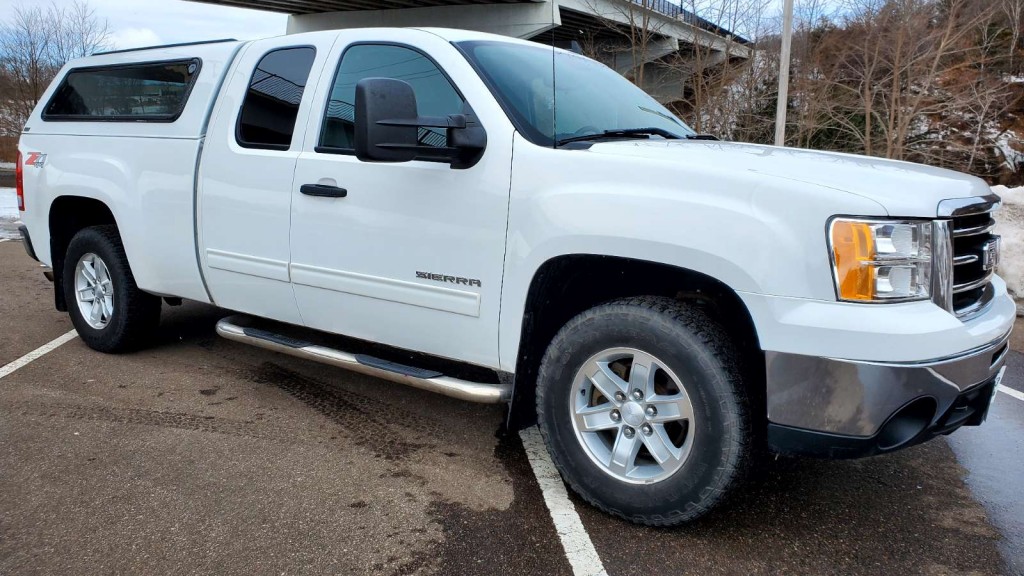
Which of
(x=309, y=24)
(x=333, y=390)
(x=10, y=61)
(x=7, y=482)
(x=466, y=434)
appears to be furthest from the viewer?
(x=309, y=24)

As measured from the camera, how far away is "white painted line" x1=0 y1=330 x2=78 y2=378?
4.80 meters

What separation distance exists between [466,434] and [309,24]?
32.7 meters

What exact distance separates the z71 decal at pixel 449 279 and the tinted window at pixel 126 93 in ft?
6.90

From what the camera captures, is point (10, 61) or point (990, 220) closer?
point (990, 220)

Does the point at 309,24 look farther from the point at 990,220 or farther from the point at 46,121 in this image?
the point at 990,220

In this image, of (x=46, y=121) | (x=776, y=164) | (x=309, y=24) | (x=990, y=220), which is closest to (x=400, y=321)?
(x=776, y=164)

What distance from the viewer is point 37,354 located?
512cm

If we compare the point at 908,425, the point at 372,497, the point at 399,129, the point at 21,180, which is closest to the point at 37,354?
the point at 21,180

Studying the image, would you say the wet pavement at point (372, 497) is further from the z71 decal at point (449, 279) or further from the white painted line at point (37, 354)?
the z71 decal at point (449, 279)

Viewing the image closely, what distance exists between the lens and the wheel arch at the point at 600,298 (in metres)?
2.81

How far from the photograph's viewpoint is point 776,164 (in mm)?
2760

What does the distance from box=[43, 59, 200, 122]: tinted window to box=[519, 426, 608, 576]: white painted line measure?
9.34ft

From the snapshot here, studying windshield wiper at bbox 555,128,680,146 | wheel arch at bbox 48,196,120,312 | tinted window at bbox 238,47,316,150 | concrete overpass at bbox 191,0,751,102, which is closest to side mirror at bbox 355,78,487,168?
windshield wiper at bbox 555,128,680,146

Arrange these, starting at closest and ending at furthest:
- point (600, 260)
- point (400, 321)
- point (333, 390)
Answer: point (600, 260) < point (400, 321) < point (333, 390)
